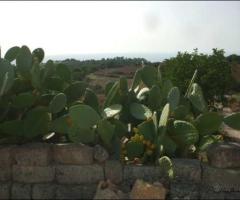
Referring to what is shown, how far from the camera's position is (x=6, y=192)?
14.0 ft

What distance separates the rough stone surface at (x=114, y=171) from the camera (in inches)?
166

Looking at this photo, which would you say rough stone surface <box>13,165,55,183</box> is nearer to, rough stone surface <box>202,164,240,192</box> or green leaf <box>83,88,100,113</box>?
green leaf <box>83,88,100,113</box>

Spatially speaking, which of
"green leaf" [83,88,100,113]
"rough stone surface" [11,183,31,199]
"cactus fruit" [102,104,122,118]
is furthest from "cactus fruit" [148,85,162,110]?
"rough stone surface" [11,183,31,199]

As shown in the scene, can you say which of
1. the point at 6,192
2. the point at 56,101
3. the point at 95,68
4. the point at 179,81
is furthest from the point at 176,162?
the point at 95,68

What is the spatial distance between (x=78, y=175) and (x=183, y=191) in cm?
97

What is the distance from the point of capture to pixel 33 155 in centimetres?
428

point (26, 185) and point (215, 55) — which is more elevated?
point (215, 55)

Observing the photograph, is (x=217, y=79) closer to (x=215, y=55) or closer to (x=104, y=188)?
(x=215, y=55)

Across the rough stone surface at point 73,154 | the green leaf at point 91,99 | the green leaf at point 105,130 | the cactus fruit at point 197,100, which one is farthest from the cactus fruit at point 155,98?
the rough stone surface at point 73,154

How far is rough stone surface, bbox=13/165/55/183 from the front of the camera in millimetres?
4277

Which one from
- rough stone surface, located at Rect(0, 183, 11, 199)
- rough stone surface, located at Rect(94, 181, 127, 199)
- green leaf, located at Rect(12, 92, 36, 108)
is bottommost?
rough stone surface, located at Rect(0, 183, 11, 199)

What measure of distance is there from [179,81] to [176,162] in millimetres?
4256

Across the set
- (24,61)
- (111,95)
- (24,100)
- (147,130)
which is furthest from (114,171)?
(24,61)

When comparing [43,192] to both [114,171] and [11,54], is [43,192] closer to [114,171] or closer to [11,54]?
[114,171]
